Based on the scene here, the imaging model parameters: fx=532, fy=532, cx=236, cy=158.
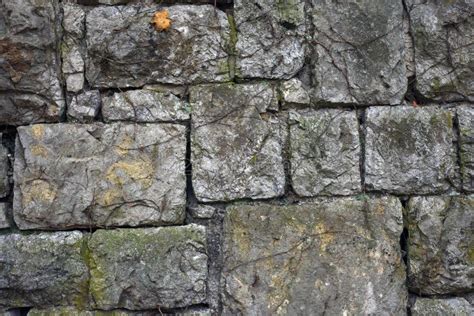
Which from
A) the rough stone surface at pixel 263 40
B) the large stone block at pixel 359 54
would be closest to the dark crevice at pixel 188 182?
the rough stone surface at pixel 263 40

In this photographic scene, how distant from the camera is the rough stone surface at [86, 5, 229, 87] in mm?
2553

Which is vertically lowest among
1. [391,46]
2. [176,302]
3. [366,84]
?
[176,302]

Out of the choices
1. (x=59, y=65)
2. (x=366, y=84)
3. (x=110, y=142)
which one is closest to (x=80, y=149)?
(x=110, y=142)

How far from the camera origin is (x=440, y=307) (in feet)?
8.23

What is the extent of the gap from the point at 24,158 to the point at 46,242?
0.41 metres

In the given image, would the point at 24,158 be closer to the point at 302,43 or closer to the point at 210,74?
the point at 210,74

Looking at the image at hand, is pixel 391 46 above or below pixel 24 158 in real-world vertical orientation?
→ above

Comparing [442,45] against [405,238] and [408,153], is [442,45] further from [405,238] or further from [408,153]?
[405,238]

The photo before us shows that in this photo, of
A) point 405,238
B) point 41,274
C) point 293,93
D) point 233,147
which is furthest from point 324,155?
point 41,274

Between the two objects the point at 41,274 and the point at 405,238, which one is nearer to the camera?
the point at 41,274

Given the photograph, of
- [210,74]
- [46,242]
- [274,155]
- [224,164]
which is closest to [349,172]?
[274,155]

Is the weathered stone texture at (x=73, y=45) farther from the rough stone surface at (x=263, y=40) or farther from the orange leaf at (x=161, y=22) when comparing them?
the rough stone surface at (x=263, y=40)

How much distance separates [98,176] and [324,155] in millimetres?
1080

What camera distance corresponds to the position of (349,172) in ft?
8.39
